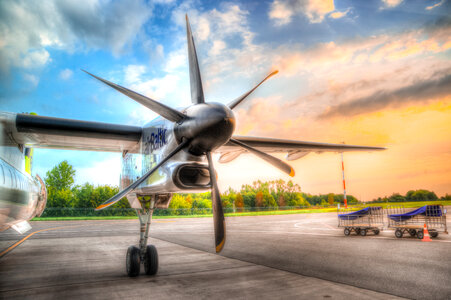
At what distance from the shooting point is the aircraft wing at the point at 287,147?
24.0 ft

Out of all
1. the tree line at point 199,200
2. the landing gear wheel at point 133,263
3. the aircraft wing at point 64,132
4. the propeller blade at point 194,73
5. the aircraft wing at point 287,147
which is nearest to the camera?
the propeller blade at point 194,73

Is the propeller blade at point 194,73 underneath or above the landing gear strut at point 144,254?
above

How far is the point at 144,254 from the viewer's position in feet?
20.8

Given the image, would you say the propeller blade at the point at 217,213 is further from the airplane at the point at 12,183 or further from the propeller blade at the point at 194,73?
the airplane at the point at 12,183

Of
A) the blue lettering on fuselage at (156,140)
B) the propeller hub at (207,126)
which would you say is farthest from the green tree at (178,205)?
the propeller hub at (207,126)

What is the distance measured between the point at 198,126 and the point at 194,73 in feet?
3.93

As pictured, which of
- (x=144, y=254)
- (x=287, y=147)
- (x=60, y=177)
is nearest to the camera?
(x=144, y=254)

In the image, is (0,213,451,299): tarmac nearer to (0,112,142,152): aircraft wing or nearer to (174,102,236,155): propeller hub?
(174,102,236,155): propeller hub

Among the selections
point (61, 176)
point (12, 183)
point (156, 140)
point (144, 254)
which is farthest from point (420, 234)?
point (61, 176)

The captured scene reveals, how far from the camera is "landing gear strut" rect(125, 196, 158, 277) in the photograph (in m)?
6.09

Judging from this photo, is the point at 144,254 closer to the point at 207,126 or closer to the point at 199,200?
the point at 207,126

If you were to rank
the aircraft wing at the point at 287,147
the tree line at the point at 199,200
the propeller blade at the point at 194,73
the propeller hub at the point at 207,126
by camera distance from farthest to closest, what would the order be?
the tree line at the point at 199,200 < the aircraft wing at the point at 287,147 < the propeller blade at the point at 194,73 < the propeller hub at the point at 207,126

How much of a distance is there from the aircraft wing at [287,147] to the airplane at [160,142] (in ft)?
0.23

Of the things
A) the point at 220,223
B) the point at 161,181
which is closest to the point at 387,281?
the point at 220,223
